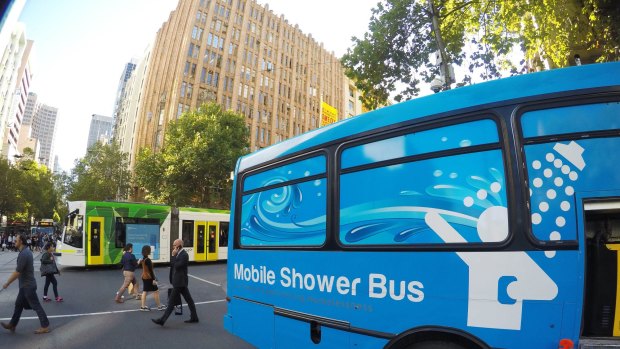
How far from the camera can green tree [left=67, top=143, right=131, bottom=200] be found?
44656 mm

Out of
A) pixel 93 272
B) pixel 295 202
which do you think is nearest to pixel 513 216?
pixel 295 202

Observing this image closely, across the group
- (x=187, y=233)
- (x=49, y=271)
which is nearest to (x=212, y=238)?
(x=187, y=233)

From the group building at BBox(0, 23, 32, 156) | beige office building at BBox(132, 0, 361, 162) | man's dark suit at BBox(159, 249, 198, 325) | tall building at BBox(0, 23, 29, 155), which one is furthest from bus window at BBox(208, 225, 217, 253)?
tall building at BBox(0, 23, 29, 155)

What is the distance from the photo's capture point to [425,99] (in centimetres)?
327

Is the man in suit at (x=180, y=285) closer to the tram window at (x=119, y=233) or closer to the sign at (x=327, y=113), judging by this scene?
the tram window at (x=119, y=233)

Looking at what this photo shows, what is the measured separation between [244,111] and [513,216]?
175 feet

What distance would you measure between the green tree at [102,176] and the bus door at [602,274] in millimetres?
49640

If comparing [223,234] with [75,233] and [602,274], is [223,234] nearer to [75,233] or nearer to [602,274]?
[75,233]

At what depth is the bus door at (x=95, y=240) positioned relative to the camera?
54.5 ft

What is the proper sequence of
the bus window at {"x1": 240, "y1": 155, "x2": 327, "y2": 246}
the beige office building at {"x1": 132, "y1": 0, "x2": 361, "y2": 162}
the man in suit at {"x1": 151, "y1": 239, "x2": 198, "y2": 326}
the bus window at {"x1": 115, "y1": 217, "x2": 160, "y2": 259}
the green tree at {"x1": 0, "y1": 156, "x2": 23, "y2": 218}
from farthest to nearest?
the beige office building at {"x1": 132, "y1": 0, "x2": 361, "y2": 162} < the green tree at {"x1": 0, "y1": 156, "x2": 23, "y2": 218} < the bus window at {"x1": 115, "y1": 217, "x2": 160, "y2": 259} < the man in suit at {"x1": 151, "y1": 239, "x2": 198, "y2": 326} < the bus window at {"x1": 240, "y1": 155, "x2": 327, "y2": 246}

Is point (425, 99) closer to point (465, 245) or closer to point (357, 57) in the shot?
point (465, 245)

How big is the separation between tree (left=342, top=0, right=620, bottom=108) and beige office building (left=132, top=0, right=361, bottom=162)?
39167 mm

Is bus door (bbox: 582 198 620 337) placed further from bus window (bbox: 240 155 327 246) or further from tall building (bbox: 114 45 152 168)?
tall building (bbox: 114 45 152 168)

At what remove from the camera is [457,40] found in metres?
13.2
